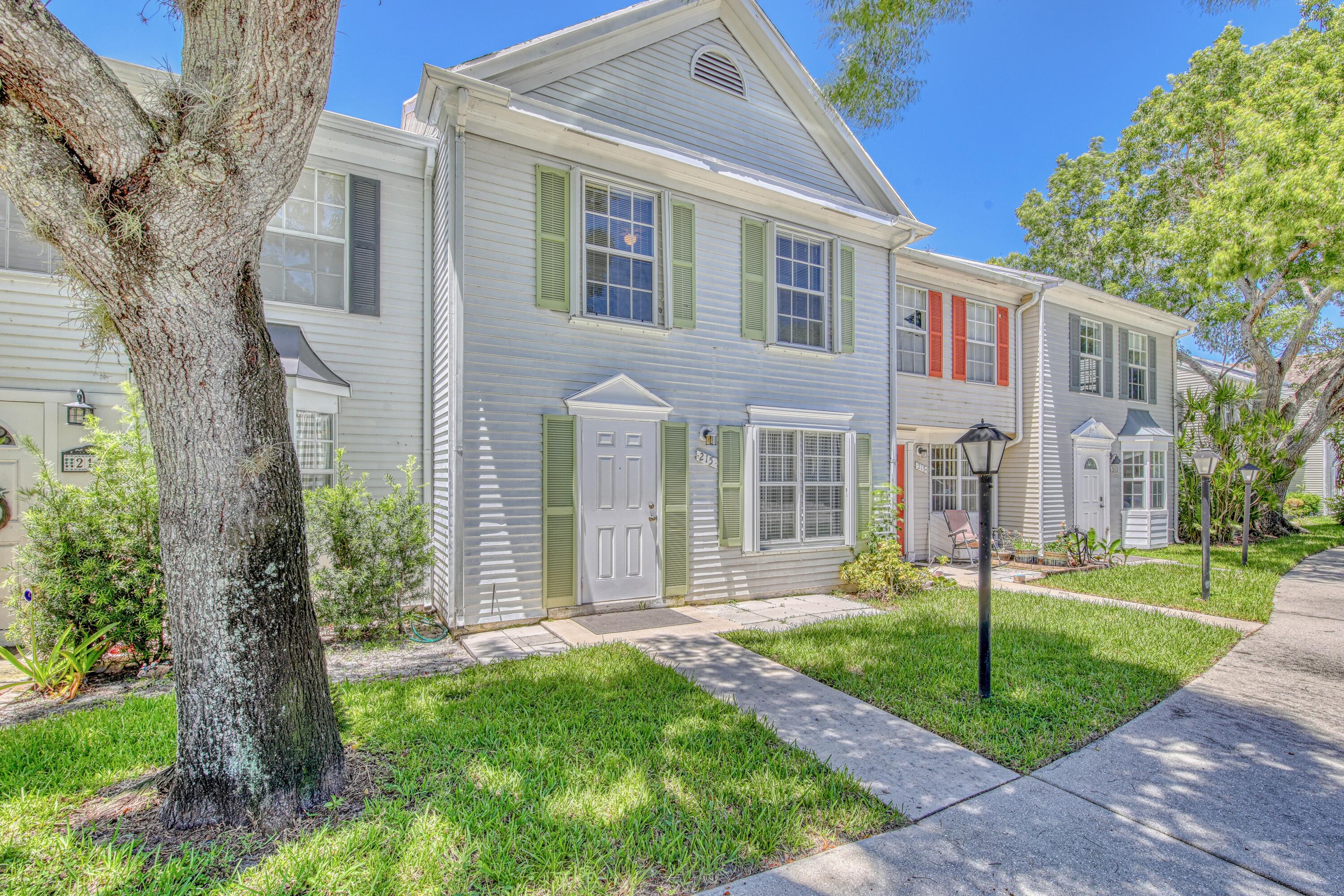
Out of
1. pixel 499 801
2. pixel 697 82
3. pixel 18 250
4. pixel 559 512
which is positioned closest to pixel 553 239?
pixel 559 512

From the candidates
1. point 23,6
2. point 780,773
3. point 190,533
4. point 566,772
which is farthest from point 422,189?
point 780,773

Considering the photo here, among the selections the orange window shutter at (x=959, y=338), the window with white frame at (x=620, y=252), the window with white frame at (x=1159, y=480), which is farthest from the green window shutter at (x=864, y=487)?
the window with white frame at (x=1159, y=480)

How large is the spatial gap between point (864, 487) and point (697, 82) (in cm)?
577

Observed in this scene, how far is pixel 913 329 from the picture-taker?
10.6 metres

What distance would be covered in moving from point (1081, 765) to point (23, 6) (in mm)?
5938

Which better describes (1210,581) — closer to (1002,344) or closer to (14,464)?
(1002,344)

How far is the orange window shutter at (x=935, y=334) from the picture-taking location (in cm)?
1066

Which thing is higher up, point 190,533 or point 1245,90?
point 1245,90

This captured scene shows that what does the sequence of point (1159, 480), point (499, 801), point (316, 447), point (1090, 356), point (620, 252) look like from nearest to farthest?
1. point (499, 801)
2. point (316, 447)
3. point (620, 252)
4. point (1090, 356)
5. point (1159, 480)

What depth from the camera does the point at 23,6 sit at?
2223 mm

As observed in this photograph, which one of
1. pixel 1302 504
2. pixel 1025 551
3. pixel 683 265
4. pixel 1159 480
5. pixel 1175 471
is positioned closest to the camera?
pixel 683 265

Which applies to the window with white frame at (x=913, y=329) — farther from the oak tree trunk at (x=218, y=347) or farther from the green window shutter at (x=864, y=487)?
the oak tree trunk at (x=218, y=347)

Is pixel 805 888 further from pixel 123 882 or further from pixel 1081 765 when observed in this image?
pixel 123 882

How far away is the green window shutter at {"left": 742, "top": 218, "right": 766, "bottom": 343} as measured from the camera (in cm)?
775
